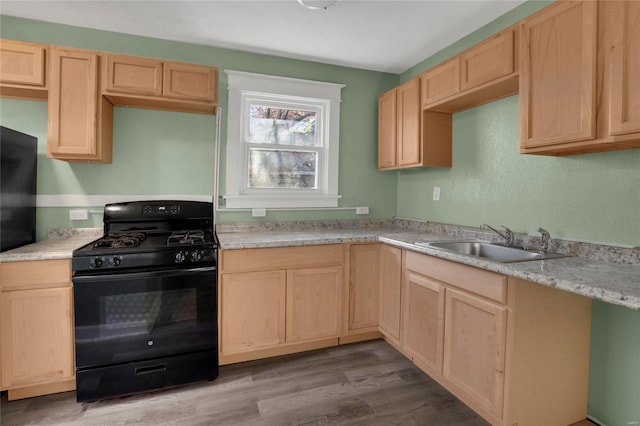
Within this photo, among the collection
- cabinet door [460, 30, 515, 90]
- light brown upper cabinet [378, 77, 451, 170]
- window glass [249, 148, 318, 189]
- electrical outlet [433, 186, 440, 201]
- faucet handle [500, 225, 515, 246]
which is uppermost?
cabinet door [460, 30, 515, 90]

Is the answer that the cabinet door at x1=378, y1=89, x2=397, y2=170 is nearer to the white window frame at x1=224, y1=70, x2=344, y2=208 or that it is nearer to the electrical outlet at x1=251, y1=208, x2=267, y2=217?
the white window frame at x1=224, y1=70, x2=344, y2=208

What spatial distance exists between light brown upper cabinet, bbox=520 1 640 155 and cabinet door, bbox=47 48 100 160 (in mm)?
2763

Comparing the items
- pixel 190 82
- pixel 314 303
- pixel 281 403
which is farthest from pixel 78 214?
pixel 281 403

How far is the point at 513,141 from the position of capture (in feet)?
7.46

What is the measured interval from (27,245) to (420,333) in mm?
2777

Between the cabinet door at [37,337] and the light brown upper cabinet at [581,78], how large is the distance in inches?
114

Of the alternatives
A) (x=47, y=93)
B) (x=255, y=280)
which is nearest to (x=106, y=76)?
(x=47, y=93)

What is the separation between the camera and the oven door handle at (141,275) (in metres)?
1.96

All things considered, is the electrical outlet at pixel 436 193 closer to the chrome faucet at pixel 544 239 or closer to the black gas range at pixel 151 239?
the chrome faucet at pixel 544 239

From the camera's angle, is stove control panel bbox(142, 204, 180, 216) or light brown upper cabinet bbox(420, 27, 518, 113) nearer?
light brown upper cabinet bbox(420, 27, 518, 113)

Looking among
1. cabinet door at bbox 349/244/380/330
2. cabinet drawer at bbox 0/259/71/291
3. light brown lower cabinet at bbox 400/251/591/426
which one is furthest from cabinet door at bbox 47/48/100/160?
light brown lower cabinet at bbox 400/251/591/426

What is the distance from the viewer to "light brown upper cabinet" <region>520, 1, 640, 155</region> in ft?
4.58

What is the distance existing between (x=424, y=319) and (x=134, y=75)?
2678 millimetres

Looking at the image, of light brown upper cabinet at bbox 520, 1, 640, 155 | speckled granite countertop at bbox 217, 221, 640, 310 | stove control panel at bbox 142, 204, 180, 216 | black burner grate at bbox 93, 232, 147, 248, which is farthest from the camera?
stove control panel at bbox 142, 204, 180, 216
